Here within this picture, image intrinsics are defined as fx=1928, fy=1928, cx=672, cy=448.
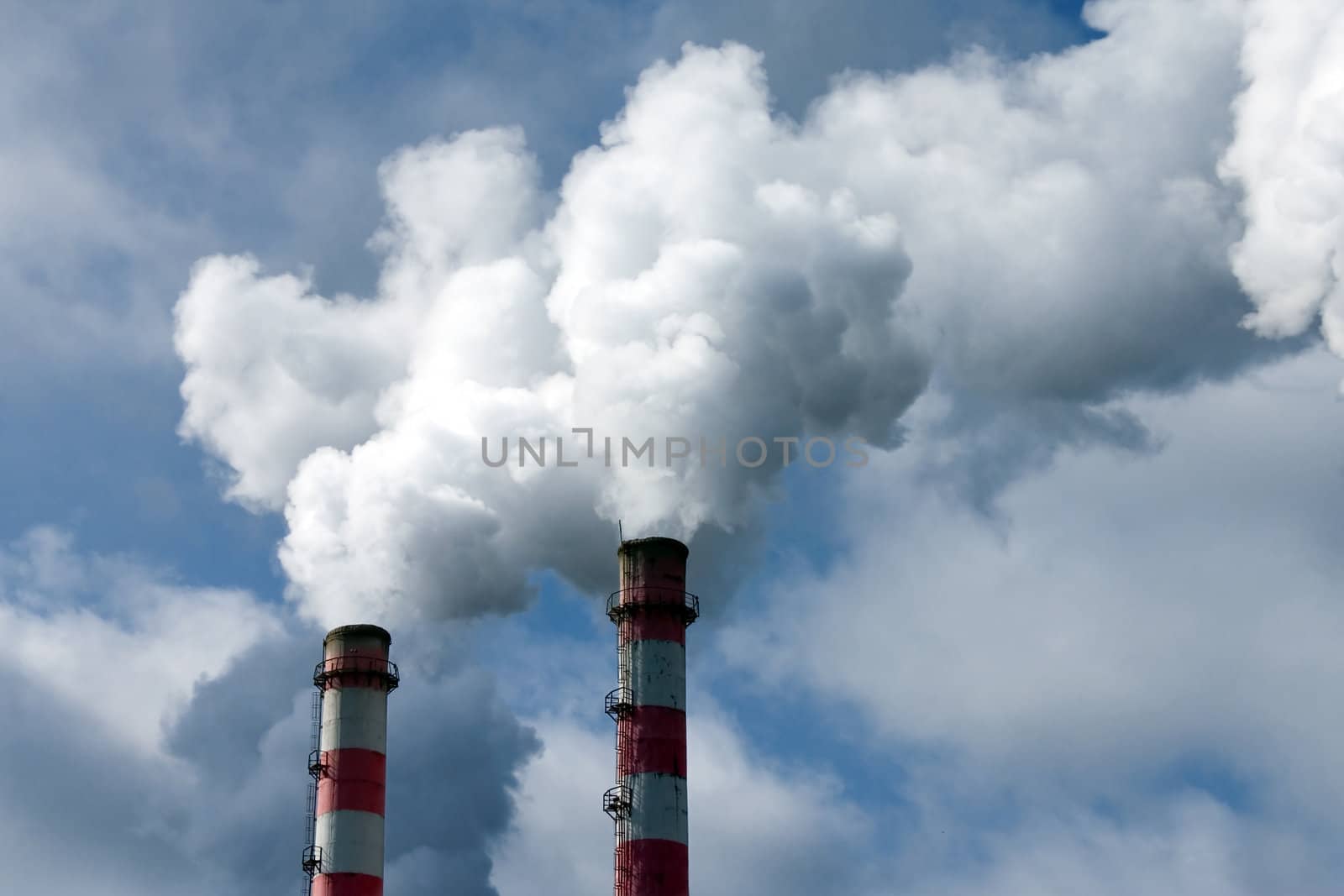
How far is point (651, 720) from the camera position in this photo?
52.2 meters

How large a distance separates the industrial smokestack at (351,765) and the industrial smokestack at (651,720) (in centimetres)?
725

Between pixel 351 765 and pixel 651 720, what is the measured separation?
892 cm

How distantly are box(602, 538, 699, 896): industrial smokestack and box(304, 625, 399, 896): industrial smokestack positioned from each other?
7.25m

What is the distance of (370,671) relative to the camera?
183ft

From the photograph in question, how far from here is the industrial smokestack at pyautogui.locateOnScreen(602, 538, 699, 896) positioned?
167ft

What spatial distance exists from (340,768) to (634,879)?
31.0ft

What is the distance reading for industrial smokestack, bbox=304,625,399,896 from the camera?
53312 mm

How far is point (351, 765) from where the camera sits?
54469mm

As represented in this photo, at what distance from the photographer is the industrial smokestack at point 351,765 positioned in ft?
175

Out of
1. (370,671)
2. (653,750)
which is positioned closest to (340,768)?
(370,671)

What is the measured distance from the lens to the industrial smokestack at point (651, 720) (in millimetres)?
50844

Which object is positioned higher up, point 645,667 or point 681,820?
point 645,667

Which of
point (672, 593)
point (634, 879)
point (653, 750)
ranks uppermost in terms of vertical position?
point (672, 593)

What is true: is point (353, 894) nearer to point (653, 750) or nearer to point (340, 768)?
point (340, 768)
